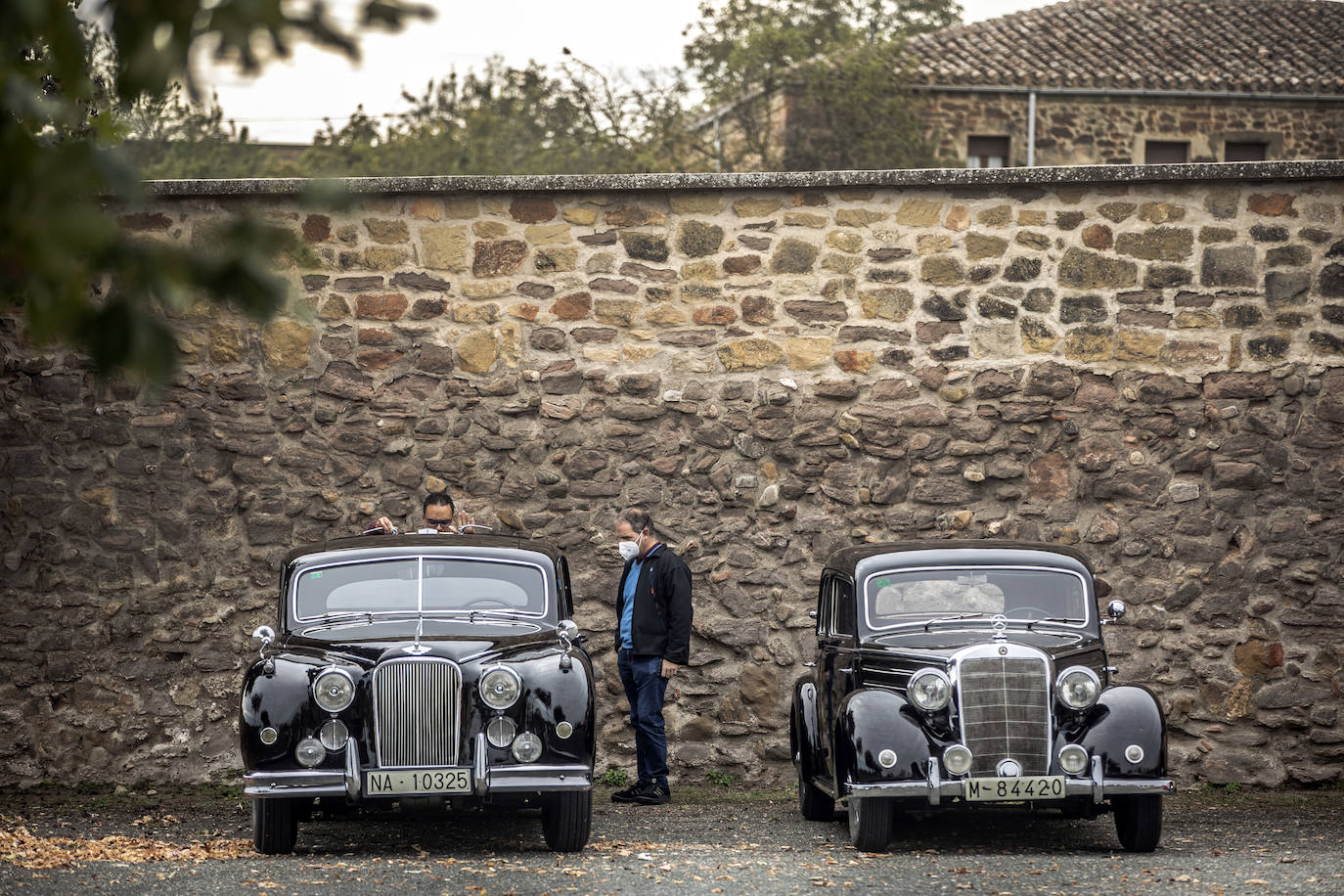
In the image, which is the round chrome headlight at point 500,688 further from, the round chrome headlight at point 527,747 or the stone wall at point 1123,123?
the stone wall at point 1123,123

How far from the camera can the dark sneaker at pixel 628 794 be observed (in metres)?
8.41

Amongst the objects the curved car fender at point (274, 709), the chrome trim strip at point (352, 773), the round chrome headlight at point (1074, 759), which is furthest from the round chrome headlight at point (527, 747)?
the round chrome headlight at point (1074, 759)

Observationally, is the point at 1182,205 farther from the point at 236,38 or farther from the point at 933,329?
the point at 236,38

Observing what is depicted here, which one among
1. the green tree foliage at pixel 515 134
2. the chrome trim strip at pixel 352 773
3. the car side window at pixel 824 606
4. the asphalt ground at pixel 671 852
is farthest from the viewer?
the green tree foliage at pixel 515 134

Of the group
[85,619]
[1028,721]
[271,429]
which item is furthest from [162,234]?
[1028,721]

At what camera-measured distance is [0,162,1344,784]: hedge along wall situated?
358 inches

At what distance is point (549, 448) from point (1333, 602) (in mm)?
4814

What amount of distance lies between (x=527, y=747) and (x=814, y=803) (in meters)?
1.91

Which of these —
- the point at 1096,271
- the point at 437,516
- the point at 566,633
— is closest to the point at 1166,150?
the point at 1096,271

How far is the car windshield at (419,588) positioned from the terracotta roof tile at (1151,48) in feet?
68.3

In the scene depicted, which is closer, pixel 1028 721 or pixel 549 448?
pixel 1028 721

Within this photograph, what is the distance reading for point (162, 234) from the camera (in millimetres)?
9266

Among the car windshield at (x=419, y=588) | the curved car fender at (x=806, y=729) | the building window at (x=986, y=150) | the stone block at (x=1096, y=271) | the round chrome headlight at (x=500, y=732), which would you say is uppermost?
the building window at (x=986, y=150)

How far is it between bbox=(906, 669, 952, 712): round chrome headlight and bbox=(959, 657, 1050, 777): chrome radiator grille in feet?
0.25
